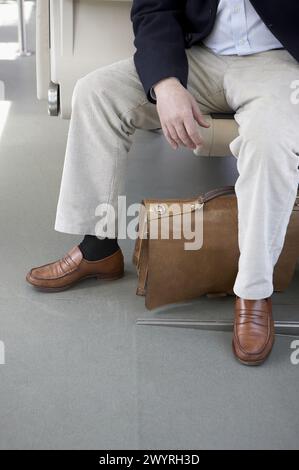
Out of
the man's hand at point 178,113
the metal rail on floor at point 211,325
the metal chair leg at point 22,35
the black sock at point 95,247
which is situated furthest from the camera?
the metal chair leg at point 22,35

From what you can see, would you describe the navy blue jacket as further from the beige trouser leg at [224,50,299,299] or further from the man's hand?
the beige trouser leg at [224,50,299,299]

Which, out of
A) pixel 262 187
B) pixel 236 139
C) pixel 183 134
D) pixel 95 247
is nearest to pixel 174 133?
pixel 183 134

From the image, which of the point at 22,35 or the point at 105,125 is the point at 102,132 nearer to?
the point at 105,125

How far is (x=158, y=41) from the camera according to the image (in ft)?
5.41

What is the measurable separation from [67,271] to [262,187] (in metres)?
0.59

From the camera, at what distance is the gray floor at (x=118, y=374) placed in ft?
4.35

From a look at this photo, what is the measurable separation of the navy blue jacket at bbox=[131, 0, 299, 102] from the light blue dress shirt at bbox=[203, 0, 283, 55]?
26mm

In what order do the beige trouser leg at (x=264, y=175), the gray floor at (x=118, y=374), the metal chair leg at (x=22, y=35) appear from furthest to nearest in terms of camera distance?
the metal chair leg at (x=22, y=35)
the beige trouser leg at (x=264, y=175)
the gray floor at (x=118, y=374)

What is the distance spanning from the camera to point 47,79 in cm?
205

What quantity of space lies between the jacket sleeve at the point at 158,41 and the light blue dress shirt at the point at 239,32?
0.32ft

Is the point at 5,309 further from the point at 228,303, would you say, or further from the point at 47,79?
the point at 47,79

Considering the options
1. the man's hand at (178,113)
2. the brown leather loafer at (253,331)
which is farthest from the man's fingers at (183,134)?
the brown leather loafer at (253,331)

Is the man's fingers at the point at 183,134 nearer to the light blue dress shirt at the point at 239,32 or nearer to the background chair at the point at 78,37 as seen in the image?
the light blue dress shirt at the point at 239,32

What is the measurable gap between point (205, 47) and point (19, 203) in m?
0.82
